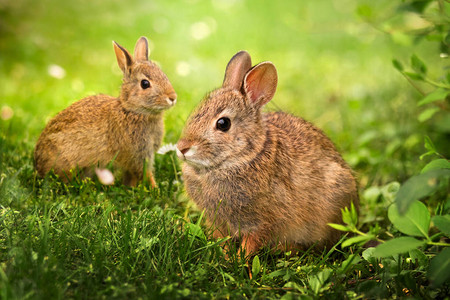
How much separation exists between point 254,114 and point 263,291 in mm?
1262

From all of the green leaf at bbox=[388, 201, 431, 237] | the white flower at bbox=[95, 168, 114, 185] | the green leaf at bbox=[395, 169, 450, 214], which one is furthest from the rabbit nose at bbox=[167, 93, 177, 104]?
the green leaf at bbox=[395, 169, 450, 214]

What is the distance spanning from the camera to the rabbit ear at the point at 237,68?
374cm

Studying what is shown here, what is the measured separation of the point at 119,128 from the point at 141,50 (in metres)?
0.73

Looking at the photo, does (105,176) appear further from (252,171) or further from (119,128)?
(252,171)

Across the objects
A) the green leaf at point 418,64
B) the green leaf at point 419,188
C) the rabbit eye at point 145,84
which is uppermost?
the rabbit eye at point 145,84

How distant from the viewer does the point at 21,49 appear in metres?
8.27

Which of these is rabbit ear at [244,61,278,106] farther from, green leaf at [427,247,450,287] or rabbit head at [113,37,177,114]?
green leaf at [427,247,450,287]

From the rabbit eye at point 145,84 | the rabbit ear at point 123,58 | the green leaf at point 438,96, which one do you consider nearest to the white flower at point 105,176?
the rabbit eye at point 145,84

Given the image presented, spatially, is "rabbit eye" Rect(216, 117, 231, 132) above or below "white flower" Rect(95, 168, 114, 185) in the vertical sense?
above

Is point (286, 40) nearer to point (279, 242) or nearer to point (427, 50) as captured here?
point (427, 50)

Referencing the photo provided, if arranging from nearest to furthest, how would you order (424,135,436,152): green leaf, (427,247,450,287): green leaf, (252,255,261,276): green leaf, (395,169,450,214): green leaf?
(395,169,450,214): green leaf → (427,247,450,287): green leaf → (252,255,261,276): green leaf → (424,135,436,152): green leaf

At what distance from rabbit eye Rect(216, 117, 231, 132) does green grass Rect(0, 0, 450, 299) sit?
2.23ft

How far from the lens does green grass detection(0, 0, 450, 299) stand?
3.01 meters

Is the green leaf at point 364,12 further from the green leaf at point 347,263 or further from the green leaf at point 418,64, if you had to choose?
the green leaf at point 347,263
